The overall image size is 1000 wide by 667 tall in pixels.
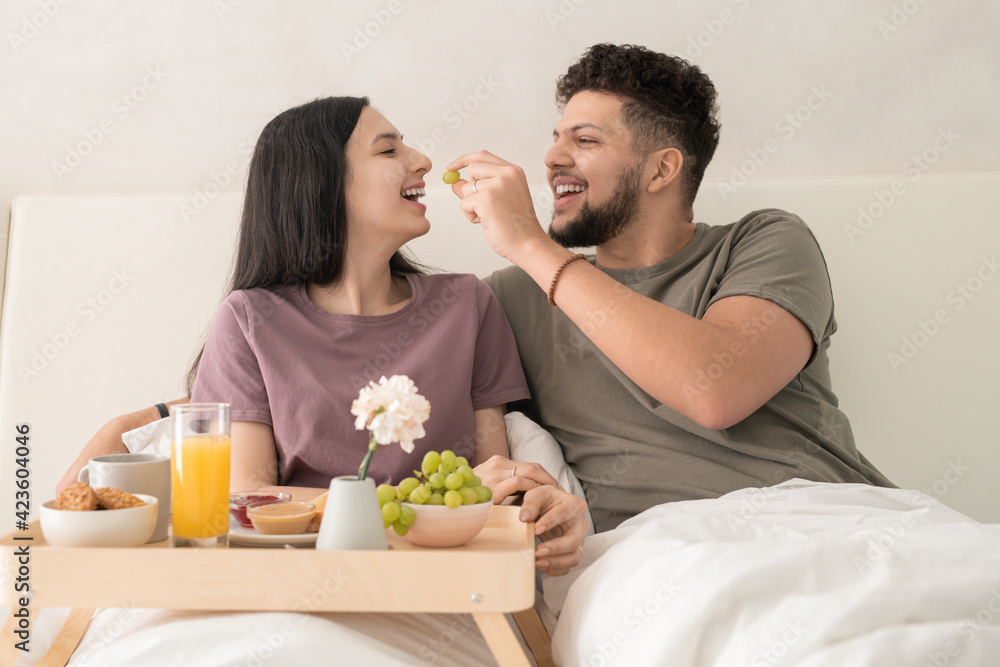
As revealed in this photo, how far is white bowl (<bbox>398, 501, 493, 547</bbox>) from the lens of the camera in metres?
0.93

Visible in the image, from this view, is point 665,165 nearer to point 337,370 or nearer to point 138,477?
point 337,370

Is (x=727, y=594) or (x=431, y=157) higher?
(x=431, y=157)

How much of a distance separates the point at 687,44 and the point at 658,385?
104 cm

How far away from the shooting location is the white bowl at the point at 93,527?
0.89 metres

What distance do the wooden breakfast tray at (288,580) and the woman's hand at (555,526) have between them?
0.61 feet

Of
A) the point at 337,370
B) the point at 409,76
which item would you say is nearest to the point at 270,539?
the point at 337,370

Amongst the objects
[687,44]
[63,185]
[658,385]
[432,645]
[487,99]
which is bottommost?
[432,645]

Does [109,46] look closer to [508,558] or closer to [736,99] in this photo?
[736,99]

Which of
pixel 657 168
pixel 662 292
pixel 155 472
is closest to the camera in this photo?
pixel 155 472

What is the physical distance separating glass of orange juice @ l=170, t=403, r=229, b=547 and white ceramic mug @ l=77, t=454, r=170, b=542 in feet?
0.17

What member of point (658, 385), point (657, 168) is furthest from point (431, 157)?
point (658, 385)

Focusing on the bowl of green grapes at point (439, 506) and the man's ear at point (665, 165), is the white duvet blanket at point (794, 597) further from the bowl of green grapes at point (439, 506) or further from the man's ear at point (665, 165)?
the man's ear at point (665, 165)

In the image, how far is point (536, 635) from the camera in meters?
1.23

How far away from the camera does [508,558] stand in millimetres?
Result: 900
